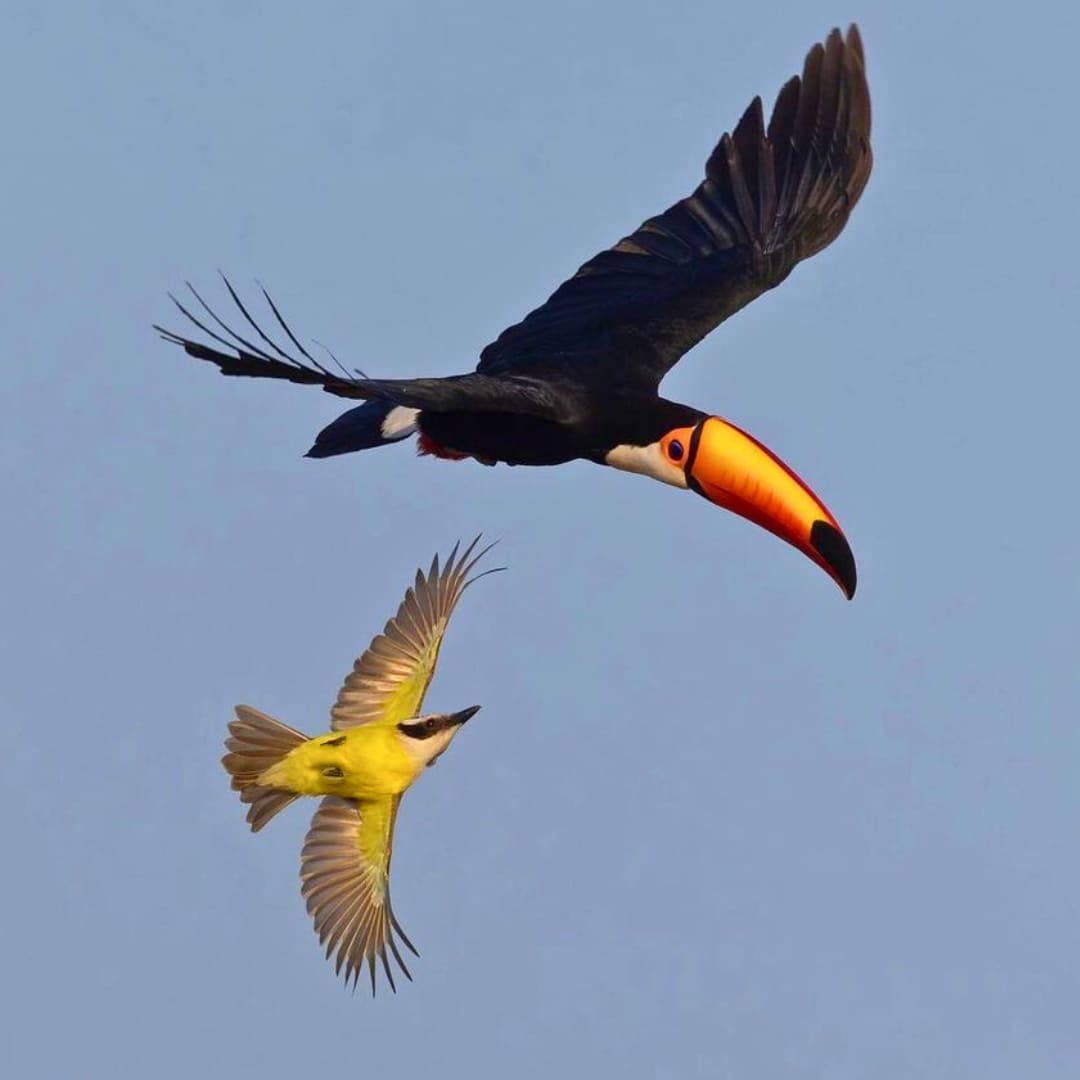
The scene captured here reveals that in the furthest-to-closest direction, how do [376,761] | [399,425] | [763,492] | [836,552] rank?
[399,425] < [763,492] < [836,552] < [376,761]

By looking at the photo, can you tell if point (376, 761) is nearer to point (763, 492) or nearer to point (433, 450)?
point (433, 450)

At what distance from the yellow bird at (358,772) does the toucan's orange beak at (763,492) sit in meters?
1.83

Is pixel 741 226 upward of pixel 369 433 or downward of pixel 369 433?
upward

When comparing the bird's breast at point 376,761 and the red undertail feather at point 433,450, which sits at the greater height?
the red undertail feather at point 433,450

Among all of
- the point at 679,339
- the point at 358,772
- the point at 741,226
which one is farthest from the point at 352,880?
the point at 741,226

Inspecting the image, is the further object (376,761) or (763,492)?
(763,492)

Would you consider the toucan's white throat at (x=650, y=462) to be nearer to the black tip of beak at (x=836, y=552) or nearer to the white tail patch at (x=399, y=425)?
the black tip of beak at (x=836, y=552)

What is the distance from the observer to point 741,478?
15898 millimetres

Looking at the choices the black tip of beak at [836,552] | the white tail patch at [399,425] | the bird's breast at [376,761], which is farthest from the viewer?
the white tail patch at [399,425]

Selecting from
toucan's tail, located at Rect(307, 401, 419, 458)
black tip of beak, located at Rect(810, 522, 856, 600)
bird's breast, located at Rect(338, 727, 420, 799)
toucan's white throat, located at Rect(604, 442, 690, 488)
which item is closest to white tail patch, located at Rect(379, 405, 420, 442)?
toucan's tail, located at Rect(307, 401, 419, 458)

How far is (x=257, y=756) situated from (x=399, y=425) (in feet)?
7.57

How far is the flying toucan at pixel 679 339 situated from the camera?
51.4ft

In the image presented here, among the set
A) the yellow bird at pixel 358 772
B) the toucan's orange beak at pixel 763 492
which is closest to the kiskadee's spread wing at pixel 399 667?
the yellow bird at pixel 358 772

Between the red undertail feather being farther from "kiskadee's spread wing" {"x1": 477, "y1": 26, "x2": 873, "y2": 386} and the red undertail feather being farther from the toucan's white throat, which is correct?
the toucan's white throat
